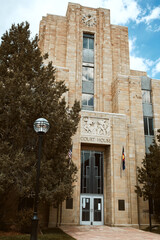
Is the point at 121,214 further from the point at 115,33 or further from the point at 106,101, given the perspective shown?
the point at 115,33

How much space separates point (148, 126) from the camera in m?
25.8

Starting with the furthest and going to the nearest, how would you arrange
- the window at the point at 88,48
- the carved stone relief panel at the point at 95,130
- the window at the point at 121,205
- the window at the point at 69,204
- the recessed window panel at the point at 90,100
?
1. the window at the point at 88,48
2. the recessed window panel at the point at 90,100
3. the carved stone relief panel at the point at 95,130
4. the window at the point at 121,205
5. the window at the point at 69,204

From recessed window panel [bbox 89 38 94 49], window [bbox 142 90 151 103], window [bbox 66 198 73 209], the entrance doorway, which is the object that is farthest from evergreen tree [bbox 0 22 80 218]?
recessed window panel [bbox 89 38 94 49]

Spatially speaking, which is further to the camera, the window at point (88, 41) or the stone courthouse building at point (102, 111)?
the window at point (88, 41)

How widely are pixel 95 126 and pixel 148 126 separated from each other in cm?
709

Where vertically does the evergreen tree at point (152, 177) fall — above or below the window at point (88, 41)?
below

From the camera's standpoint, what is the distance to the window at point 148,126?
2547cm

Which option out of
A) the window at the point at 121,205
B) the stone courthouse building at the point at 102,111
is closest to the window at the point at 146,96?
the stone courthouse building at the point at 102,111

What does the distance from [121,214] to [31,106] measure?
12291mm

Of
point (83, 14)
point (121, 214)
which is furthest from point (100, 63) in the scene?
point (121, 214)

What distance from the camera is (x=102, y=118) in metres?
22.3

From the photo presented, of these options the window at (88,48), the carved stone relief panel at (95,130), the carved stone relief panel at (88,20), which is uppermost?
the carved stone relief panel at (88,20)

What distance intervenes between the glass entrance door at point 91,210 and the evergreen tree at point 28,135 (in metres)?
7.36

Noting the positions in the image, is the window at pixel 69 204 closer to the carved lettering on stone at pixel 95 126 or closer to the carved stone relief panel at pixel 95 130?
the carved stone relief panel at pixel 95 130
